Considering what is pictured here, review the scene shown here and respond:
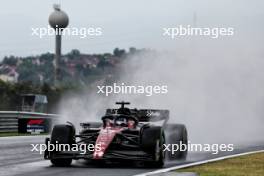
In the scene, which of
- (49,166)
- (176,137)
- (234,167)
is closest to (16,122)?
(176,137)

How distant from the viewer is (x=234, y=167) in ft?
47.4

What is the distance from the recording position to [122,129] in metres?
15.0

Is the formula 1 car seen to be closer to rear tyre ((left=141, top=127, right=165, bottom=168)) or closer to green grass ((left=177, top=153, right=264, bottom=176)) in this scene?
rear tyre ((left=141, top=127, right=165, bottom=168))

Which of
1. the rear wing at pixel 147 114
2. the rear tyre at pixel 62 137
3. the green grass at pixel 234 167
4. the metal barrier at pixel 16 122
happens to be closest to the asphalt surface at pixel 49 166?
the rear tyre at pixel 62 137

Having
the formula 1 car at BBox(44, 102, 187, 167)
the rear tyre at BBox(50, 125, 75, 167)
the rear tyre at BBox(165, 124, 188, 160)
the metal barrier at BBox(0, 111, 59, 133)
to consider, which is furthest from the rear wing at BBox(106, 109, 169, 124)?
the metal barrier at BBox(0, 111, 59, 133)

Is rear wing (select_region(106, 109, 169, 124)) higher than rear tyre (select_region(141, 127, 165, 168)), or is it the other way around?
rear wing (select_region(106, 109, 169, 124))

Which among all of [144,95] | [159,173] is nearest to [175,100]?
[144,95]

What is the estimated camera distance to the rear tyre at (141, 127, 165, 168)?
1425cm

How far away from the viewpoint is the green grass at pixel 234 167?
1327 centimetres

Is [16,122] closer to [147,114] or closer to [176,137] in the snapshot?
[147,114]

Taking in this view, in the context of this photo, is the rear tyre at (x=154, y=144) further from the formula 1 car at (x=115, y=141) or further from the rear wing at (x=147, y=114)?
the rear wing at (x=147, y=114)

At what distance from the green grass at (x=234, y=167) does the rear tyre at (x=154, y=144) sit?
62cm

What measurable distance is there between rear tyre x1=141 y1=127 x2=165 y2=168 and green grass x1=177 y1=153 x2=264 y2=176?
62 centimetres

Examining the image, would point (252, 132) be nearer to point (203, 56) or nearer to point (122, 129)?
point (203, 56)
